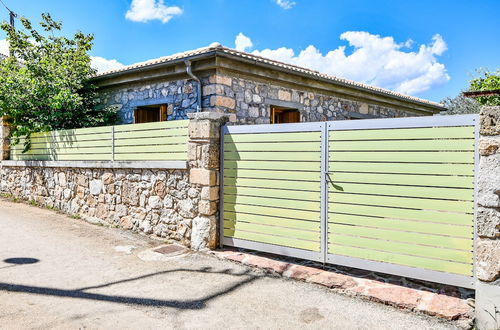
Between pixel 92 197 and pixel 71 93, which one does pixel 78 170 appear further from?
pixel 71 93

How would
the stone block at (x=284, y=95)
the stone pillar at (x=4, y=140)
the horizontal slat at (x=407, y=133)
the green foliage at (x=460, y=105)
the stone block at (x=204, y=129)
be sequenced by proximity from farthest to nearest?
the green foliage at (x=460, y=105) → the stone pillar at (x=4, y=140) → the stone block at (x=284, y=95) → the stone block at (x=204, y=129) → the horizontal slat at (x=407, y=133)

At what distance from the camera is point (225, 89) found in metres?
8.00

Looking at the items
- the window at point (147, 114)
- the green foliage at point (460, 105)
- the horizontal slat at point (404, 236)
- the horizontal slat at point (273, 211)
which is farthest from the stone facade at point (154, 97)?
the green foliage at point (460, 105)

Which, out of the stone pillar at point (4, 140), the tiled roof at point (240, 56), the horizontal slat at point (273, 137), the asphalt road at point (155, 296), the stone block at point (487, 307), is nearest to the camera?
the stone block at point (487, 307)

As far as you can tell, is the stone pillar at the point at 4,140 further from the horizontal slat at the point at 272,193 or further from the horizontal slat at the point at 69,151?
the horizontal slat at the point at 272,193

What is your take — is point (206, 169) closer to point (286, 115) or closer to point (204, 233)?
point (204, 233)

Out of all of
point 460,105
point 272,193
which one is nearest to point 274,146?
point 272,193

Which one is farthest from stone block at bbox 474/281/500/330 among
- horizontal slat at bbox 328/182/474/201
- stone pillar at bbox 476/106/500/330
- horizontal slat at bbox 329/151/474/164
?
horizontal slat at bbox 329/151/474/164

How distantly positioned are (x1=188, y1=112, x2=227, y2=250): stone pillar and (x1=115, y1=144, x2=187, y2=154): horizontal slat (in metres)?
0.33

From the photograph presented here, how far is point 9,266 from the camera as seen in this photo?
191 inches

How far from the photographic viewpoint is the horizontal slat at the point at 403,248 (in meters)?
3.73

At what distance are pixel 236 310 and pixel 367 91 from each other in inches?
364

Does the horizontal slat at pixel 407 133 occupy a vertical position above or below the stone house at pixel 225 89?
below

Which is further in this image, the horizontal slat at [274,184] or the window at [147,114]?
the window at [147,114]
